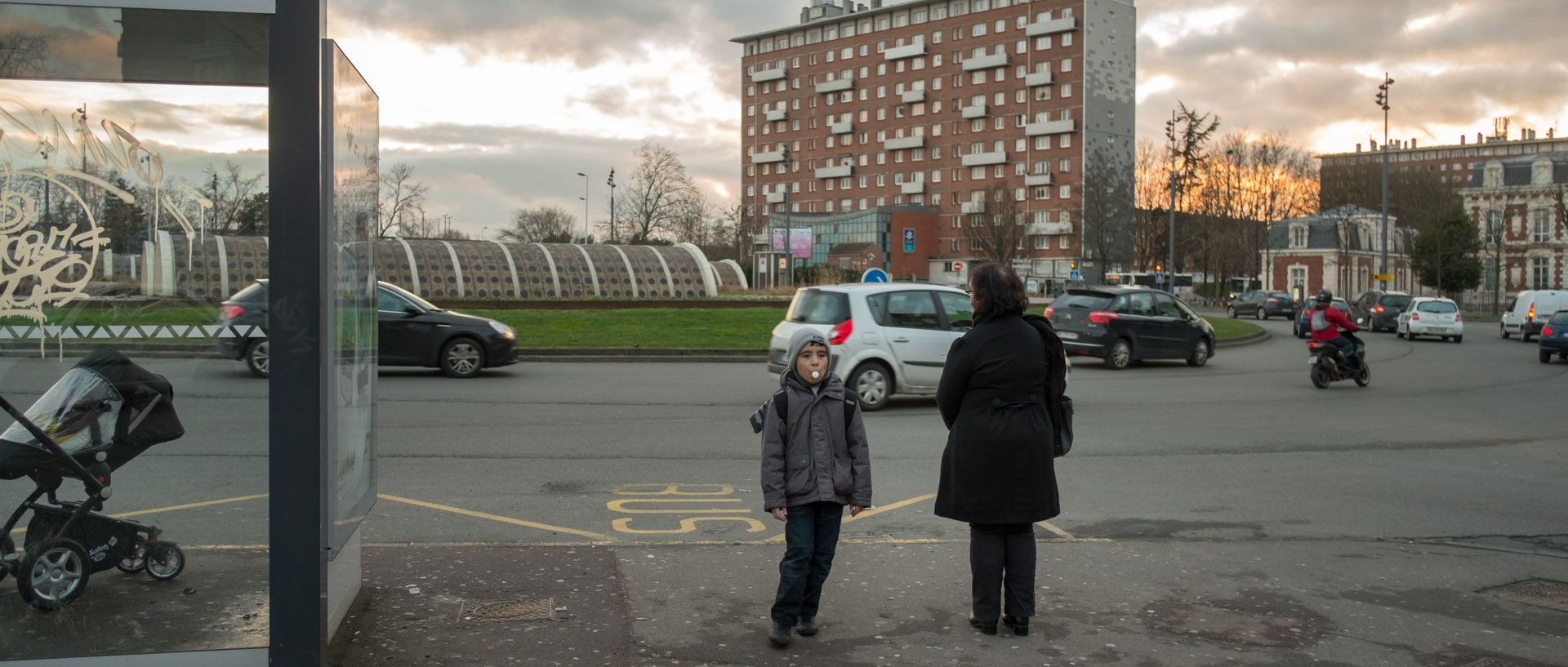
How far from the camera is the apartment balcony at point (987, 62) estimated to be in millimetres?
106062

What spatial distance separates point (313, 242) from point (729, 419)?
9208mm

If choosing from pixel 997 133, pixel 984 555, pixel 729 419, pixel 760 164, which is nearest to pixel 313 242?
pixel 984 555

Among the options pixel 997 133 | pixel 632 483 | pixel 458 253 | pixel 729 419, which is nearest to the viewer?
pixel 632 483

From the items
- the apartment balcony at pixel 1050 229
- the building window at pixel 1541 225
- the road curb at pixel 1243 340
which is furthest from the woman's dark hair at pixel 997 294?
the apartment balcony at pixel 1050 229

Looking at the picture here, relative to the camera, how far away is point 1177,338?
75.9 feet

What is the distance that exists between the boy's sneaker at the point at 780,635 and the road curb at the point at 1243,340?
94.7 ft

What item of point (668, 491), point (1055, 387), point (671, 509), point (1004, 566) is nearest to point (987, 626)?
point (1004, 566)

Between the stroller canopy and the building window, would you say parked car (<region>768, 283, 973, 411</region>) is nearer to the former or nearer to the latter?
the stroller canopy

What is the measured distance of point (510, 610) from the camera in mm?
5109

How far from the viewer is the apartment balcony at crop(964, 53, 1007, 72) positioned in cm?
10606

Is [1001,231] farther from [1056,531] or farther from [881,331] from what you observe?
[1056,531]

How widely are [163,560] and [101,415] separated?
1.92ft

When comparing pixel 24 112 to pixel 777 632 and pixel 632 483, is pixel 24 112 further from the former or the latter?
pixel 632 483

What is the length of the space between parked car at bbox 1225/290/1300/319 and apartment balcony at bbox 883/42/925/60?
197ft
